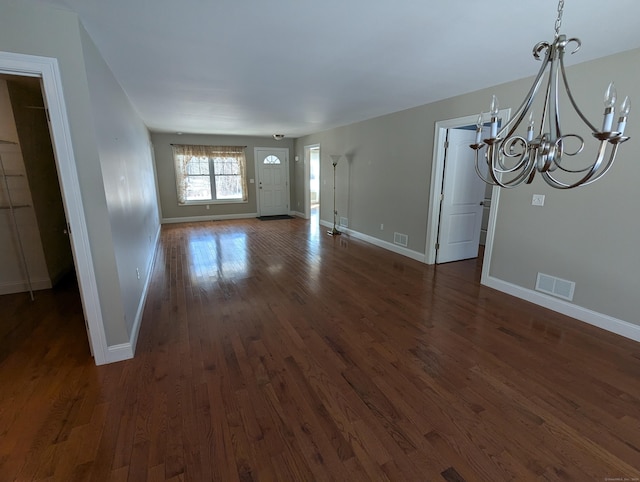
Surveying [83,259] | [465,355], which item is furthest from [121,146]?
[465,355]

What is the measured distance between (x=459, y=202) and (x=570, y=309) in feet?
7.10

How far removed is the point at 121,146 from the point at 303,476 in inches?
132

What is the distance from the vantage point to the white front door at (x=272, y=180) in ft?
30.1

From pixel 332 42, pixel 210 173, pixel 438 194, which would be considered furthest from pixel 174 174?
pixel 332 42

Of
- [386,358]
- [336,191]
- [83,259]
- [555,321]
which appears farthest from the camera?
[336,191]

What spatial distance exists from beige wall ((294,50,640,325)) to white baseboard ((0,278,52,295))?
518 cm

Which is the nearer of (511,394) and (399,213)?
(511,394)

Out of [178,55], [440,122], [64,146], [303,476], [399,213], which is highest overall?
[178,55]

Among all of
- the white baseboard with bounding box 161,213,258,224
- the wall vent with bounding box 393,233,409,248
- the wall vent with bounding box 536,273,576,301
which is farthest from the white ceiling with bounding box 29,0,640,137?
the white baseboard with bounding box 161,213,258,224

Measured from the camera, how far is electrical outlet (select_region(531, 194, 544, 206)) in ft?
10.7

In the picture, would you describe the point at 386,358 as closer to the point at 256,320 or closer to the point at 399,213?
the point at 256,320

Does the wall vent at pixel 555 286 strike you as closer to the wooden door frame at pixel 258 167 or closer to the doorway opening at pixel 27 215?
the doorway opening at pixel 27 215

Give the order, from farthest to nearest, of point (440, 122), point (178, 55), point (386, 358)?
point (440, 122)
point (178, 55)
point (386, 358)

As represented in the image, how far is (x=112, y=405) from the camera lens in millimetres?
1947
